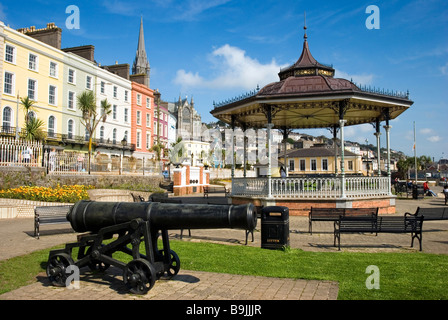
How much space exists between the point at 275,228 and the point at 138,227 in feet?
14.7

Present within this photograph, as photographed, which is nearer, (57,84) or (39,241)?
(39,241)

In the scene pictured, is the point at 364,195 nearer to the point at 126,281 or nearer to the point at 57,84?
the point at 126,281

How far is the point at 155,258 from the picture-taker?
598 cm

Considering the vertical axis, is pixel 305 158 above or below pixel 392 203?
above

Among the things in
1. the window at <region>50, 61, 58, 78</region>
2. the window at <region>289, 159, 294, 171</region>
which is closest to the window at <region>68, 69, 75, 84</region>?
the window at <region>50, 61, 58, 78</region>

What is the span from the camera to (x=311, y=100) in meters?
16.3

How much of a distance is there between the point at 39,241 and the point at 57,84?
3367cm

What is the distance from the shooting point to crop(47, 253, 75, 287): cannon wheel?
5773mm

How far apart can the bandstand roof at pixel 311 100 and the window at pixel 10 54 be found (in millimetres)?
24561

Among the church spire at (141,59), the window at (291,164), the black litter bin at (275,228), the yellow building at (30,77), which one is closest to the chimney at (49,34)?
the yellow building at (30,77)

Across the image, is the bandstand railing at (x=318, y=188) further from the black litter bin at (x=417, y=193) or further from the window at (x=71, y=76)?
the window at (x=71, y=76)

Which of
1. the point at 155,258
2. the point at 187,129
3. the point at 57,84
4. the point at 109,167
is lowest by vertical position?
the point at 155,258

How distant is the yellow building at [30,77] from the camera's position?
107ft
